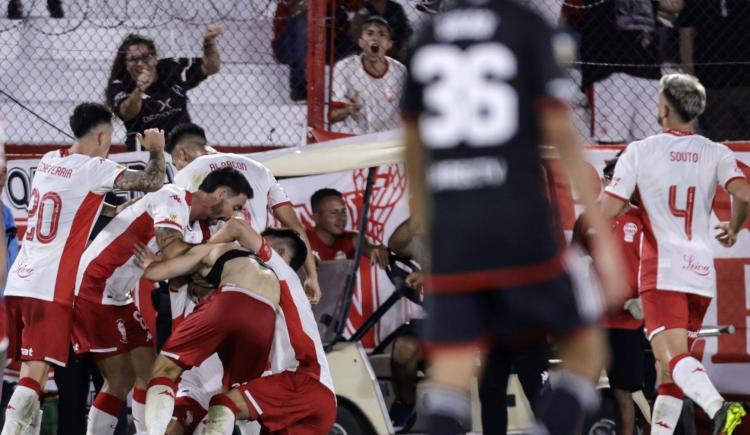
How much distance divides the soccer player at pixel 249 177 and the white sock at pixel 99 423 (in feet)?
4.09

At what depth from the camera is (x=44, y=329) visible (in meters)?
7.41

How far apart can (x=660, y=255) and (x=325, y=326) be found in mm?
1904

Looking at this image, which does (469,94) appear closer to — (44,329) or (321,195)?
(44,329)

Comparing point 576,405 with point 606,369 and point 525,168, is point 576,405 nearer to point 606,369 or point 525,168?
point 525,168

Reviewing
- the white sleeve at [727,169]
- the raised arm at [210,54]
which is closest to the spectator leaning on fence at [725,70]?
the white sleeve at [727,169]

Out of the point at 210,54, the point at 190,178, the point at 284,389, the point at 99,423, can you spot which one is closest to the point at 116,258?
the point at 190,178

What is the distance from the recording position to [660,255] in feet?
24.1

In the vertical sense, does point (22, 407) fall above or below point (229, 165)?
below

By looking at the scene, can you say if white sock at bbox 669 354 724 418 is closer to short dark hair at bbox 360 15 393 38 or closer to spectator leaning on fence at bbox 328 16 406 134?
spectator leaning on fence at bbox 328 16 406 134

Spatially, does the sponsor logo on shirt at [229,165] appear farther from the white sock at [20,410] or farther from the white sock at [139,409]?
the white sock at [20,410]

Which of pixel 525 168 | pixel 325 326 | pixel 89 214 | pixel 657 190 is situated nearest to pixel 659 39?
pixel 657 190

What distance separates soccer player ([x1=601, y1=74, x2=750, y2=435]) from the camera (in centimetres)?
723

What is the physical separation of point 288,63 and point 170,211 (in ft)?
12.4

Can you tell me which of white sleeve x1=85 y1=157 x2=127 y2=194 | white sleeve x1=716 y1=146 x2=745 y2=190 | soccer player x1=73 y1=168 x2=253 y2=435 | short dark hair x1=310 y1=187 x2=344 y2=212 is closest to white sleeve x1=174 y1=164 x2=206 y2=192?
soccer player x1=73 y1=168 x2=253 y2=435
